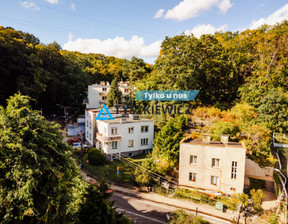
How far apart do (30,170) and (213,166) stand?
21098 millimetres

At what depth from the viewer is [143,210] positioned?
21641mm

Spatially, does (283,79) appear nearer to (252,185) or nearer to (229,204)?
(252,185)

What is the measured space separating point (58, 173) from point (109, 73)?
2919 inches

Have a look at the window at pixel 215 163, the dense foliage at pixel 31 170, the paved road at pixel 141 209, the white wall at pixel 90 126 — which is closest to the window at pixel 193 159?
the window at pixel 215 163

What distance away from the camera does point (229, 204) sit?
71.7 ft

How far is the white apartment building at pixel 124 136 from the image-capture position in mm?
32344

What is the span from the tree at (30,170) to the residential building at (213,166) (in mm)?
17727

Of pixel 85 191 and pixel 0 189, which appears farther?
pixel 85 191

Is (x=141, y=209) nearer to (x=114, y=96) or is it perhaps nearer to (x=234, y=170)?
(x=234, y=170)

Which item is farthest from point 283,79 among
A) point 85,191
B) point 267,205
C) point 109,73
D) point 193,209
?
point 109,73

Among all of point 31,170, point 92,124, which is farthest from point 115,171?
point 31,170

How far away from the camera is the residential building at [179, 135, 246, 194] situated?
73.3 feet

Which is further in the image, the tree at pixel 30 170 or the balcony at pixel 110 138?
the balcony at pixel 110 138

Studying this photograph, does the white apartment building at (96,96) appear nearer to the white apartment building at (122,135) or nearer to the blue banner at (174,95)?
the blue banner at (174,95)
